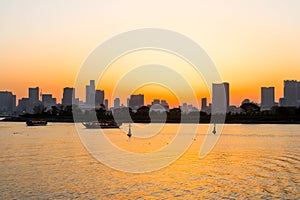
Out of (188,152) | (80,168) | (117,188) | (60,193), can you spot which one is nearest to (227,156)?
(188,152)

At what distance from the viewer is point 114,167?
133ft

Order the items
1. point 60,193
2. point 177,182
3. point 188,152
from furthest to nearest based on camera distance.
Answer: point 188,152
point 177,182
point 60,193

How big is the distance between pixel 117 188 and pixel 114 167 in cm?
1014

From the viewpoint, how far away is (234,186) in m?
31.5

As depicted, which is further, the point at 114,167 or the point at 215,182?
the point at 114,167

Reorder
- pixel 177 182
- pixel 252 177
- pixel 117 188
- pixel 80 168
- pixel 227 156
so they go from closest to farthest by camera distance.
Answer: pixel 117 188 < pixel 177 182 < pixel 252 177 < pixel 80 168 < pixel 227 156

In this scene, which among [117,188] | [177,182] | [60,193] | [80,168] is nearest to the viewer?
[60,193]

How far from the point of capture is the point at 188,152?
57062 mm

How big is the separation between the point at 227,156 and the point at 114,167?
17872 millimetres

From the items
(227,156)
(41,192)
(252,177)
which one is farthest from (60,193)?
(227,156)

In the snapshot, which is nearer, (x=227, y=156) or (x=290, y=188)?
(x=290, y=188)

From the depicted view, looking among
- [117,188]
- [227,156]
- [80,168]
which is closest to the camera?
[117,188]

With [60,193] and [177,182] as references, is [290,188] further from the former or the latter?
[60,193]

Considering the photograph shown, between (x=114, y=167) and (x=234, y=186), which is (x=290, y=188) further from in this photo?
(x=114, y=167)
